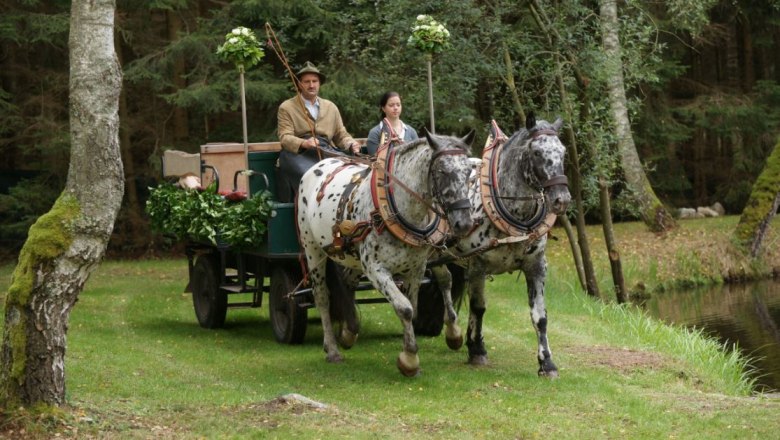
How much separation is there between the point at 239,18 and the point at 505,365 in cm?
1150

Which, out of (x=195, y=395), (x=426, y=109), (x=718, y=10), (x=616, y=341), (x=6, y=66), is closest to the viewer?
(x=195, y=395)

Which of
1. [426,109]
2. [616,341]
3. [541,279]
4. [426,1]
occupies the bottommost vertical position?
[616,341]

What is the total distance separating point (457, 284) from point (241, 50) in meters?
3.08

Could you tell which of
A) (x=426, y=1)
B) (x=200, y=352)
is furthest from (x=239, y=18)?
(x=200, y=352)

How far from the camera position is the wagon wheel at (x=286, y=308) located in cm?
1123

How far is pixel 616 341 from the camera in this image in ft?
40.0

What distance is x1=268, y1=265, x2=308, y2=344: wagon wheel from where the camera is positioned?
11234mm

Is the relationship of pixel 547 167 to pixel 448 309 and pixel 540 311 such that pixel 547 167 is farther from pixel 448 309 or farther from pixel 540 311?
pixel 448 309

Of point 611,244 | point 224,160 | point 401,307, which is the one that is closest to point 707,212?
point 611,244

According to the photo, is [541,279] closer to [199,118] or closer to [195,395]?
[195,395]

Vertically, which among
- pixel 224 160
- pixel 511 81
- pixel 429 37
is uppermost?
pixel 429 37

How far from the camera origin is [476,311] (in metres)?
9.95

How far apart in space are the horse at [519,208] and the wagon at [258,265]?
0.73 metres

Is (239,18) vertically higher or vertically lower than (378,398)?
higher
